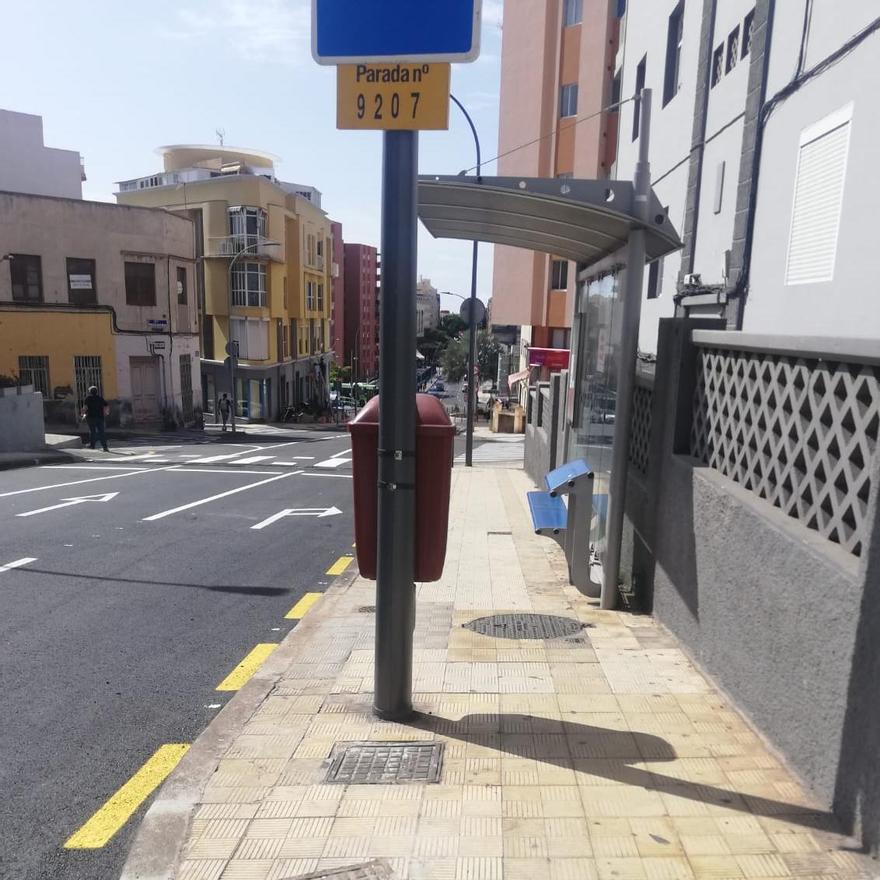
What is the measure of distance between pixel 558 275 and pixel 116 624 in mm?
25364

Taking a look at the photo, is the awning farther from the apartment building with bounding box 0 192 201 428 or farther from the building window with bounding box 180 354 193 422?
the building window with bounding box 180 354 193 422

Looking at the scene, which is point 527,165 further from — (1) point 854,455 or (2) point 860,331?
(1) point 854,455

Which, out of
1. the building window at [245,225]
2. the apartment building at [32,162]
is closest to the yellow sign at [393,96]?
the apartment building at [32,162]

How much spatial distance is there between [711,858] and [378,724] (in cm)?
172

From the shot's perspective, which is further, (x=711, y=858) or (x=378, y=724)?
(x=378, y=724)

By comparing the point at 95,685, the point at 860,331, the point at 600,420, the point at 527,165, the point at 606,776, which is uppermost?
the point at 527,165

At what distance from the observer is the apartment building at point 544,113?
83.6 feet

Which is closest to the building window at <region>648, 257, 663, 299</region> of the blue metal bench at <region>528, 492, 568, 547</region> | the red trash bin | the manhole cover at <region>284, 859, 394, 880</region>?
the blue metal bench at <region>528, 492, 568, 547</region>

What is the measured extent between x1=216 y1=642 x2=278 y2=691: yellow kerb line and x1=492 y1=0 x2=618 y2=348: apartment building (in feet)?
71.1

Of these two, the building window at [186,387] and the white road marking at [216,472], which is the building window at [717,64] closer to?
the white road marking at [216,472]

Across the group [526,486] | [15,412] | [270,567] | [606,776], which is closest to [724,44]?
[526,486]

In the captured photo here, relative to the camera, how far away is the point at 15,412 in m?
20.5

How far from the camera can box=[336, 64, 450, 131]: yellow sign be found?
3373 mm

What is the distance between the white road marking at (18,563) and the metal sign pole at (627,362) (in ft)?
18.9
